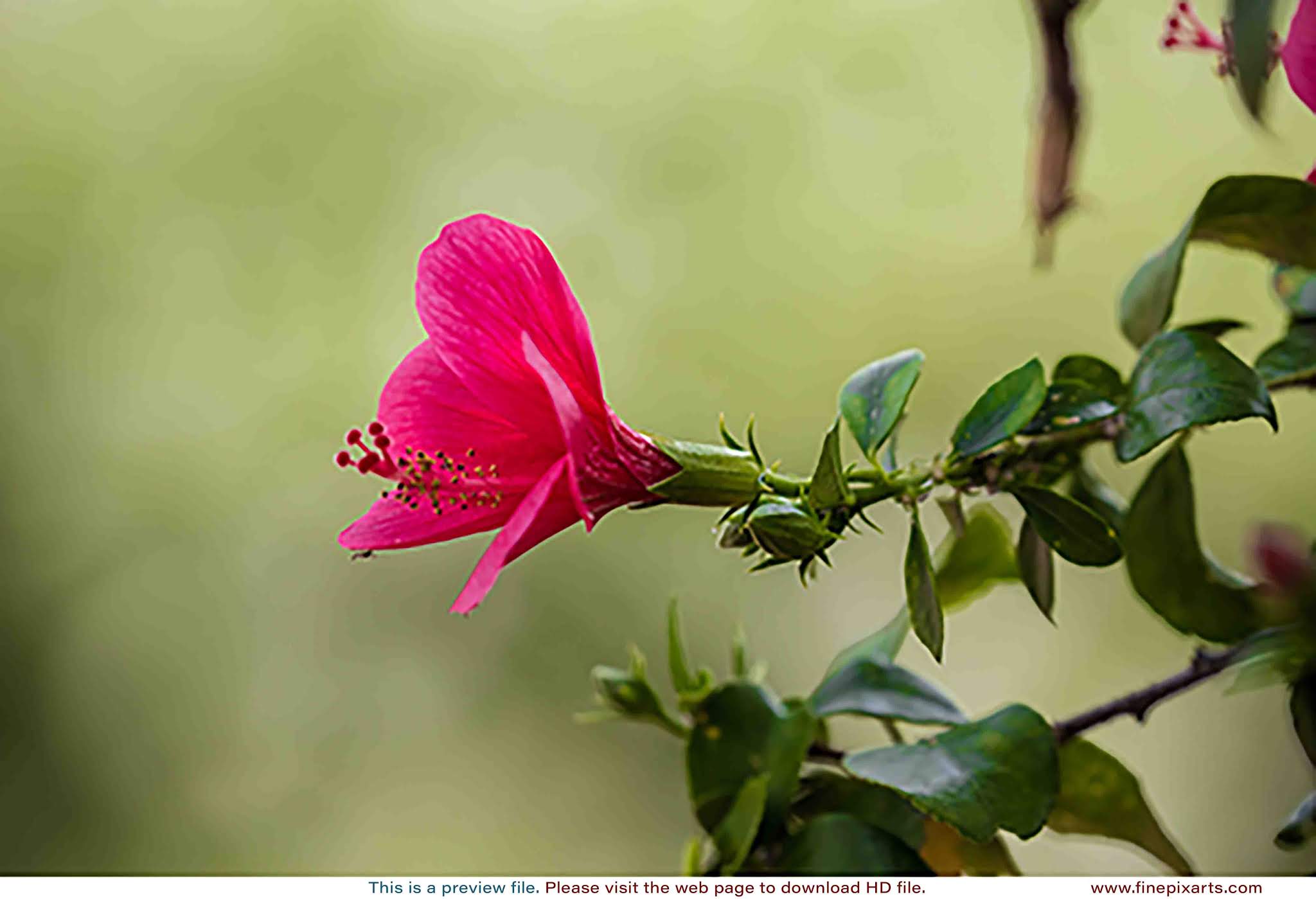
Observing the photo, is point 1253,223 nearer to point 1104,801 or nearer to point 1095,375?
point 1095,375

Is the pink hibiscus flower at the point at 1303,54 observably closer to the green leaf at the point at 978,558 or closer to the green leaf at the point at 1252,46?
the green leaf at the point at 1252,46

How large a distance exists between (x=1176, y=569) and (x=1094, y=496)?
0.12ft

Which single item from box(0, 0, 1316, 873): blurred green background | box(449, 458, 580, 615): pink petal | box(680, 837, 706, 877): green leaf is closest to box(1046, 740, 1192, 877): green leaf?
box(680, 837, 706, 877): green leaf

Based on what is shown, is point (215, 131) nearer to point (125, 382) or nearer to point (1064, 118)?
point (125, 382)

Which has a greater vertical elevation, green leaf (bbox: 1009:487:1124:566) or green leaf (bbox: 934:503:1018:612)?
green leaf (bbox: 1009:487:1124:566)

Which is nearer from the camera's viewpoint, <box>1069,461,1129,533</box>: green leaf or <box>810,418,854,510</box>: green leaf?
<box>810,418,854,510</box>: green leaf

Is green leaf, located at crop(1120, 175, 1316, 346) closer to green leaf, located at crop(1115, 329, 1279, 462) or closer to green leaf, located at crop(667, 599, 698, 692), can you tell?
green leaf, located at crop(1115, 329, 1279, 462)

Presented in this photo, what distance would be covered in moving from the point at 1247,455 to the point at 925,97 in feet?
1.99

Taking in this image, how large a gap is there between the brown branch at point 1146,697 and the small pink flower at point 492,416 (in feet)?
0.60

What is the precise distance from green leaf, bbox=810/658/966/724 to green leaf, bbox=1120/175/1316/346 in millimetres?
161

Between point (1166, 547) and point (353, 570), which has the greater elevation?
point (1166, 547)

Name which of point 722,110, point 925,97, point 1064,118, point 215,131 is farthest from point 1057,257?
point 215,131

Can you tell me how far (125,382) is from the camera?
58.5 inches

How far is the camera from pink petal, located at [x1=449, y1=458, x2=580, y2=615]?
25cm
